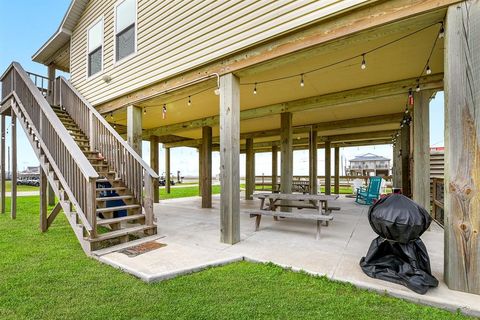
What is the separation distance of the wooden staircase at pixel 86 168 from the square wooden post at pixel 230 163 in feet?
4.45

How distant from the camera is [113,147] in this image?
5359mm

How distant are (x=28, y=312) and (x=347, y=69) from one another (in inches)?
204

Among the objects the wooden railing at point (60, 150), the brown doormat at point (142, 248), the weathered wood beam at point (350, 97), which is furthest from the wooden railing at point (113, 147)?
the weathered wood beam at point (350, 97)

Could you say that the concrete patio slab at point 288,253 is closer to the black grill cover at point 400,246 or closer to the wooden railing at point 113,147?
the black grill cover at point 400,246

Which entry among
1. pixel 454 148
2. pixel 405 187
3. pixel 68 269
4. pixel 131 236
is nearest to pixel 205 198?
pixel 131 236

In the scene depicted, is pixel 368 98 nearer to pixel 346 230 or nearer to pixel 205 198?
pixel 346 230

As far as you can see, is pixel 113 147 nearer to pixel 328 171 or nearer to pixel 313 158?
pixel 313 158

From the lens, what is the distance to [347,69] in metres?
4.46

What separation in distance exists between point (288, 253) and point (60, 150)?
13.4ft

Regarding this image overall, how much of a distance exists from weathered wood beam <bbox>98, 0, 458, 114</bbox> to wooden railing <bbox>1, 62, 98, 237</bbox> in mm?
2282

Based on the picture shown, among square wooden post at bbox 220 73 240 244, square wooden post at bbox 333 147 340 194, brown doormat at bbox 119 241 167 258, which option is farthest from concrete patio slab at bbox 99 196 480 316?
square wooden post at bbox 333 147 340 194

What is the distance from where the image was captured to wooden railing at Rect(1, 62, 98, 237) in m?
3.59

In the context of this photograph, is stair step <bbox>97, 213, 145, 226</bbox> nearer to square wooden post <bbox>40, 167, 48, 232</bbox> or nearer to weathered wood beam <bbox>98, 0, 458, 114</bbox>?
square wooden post <bbox>40, 167, 48, 232</bbox>

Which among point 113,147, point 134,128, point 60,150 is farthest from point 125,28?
point 60,150
